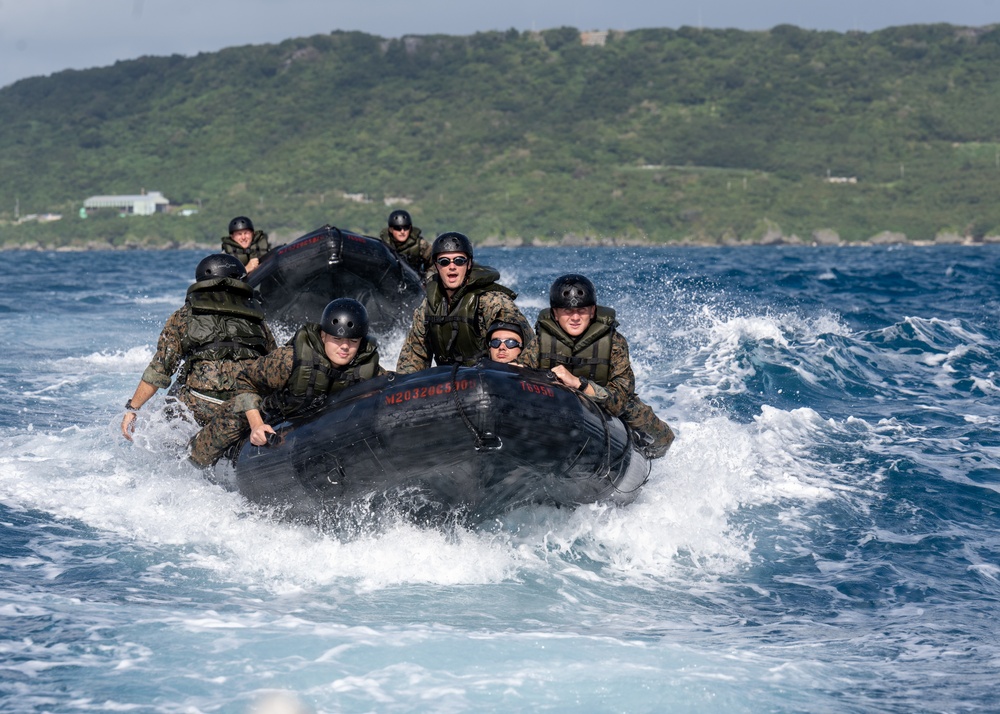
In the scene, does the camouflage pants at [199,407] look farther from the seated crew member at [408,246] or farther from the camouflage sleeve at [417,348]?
the seated crew member at [408,246]

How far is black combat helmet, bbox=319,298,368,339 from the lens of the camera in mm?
6859

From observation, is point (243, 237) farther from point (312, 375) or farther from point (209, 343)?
point (312, 375)

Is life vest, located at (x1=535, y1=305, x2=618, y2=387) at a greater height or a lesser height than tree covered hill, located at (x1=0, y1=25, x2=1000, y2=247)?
lesser

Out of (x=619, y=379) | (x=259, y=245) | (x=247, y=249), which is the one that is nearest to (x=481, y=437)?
(x=619, y=379)

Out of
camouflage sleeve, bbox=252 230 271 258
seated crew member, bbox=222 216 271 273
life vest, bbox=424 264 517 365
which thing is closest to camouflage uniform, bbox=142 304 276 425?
life vest, bbox=424 264 517 365

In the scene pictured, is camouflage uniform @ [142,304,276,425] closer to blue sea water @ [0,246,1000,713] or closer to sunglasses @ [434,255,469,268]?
blue sea water @ [0,246,1000,713]

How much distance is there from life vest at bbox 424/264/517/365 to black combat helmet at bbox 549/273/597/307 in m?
0.90

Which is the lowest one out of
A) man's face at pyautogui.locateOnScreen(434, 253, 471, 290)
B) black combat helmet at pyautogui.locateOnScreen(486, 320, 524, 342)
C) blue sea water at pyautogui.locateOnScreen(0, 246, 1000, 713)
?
blue sea water at pyautogui.locateOnScreen(0, 246, 1000, 713)

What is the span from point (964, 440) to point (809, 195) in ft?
356

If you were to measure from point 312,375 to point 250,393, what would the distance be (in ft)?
1.39

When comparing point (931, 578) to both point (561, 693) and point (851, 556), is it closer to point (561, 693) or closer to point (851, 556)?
point (851, 556)

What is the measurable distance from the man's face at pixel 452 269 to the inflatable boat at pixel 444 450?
4.71 ft

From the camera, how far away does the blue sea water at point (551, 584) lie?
4941 mm

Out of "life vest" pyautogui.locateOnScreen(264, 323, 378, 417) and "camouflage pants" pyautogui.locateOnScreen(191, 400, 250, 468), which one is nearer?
"life vest" pyautogui.locateOnScreen(264, 323, 378, 417)
